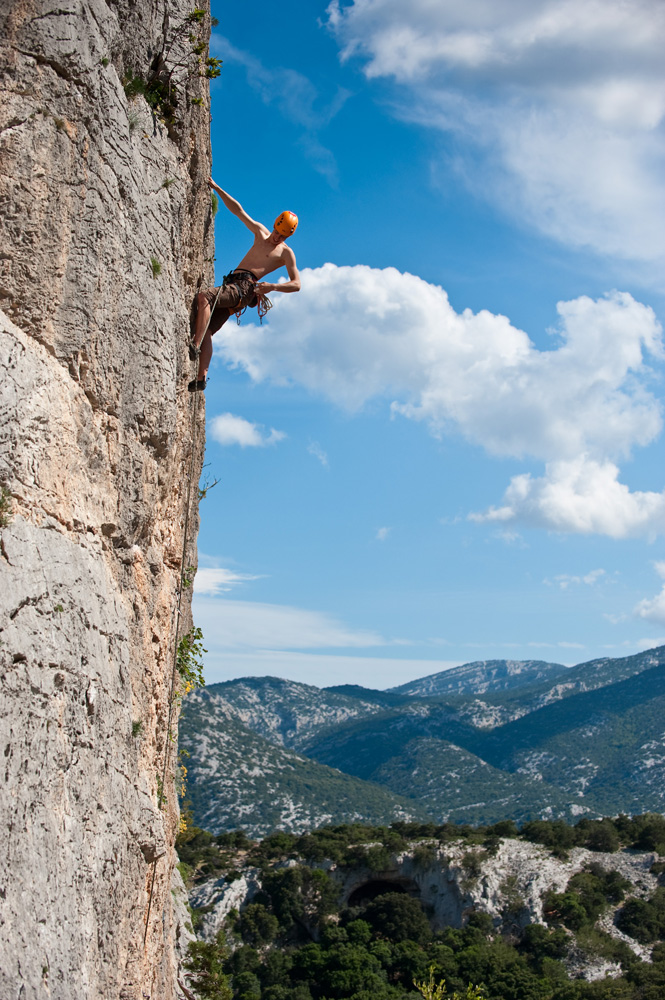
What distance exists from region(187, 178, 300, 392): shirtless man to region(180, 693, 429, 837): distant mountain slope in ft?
282

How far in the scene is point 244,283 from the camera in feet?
31.9

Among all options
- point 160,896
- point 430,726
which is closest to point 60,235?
point 160,896

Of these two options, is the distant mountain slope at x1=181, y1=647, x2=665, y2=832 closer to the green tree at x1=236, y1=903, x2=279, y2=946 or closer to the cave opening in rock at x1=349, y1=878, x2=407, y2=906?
the cave opening in rock at x1=349, y1=878, x2=407, y2=906

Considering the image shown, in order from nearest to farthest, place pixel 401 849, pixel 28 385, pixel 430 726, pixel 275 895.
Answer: pixel 28 385
pixel 275 895
pixel 401 849
pixel 430 726

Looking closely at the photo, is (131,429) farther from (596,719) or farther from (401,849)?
(596,719)

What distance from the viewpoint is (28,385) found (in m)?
5.91

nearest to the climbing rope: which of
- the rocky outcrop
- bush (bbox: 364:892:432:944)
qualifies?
the rocky outcrop

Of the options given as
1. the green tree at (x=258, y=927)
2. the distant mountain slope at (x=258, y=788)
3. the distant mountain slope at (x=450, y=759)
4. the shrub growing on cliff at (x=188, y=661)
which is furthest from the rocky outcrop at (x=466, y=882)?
the shrub growing on cliff at (x=188, y=661)

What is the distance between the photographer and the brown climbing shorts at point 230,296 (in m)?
9.52

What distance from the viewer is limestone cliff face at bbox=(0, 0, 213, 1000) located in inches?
203

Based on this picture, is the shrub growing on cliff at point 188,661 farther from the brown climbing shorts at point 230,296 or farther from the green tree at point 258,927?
the green tree at point 258,927

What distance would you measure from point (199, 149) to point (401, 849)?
205ft

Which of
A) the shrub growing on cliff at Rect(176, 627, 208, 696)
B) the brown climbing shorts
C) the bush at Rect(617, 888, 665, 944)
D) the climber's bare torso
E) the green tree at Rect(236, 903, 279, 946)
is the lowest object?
the green tree at Rect(236, 903, 279, 946)

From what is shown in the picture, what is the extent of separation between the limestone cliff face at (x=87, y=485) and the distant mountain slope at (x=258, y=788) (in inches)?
3423
